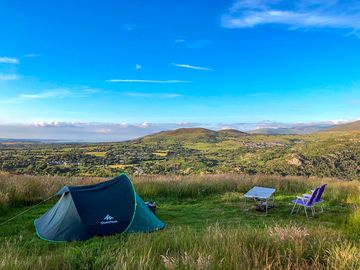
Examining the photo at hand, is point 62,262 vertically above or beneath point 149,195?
above

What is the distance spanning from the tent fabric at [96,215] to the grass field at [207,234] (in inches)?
17.0

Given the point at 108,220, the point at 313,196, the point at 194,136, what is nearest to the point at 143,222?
the point at 108,220

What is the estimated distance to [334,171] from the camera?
1126 inches

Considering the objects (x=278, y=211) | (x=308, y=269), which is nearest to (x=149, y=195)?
(x=278, y=211)

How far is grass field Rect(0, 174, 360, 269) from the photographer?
3213 millimetres

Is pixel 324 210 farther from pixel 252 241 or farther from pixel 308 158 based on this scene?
pixel 308 158

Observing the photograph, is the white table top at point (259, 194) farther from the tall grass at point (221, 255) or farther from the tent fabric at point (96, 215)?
the tall grass at point (221, 255)

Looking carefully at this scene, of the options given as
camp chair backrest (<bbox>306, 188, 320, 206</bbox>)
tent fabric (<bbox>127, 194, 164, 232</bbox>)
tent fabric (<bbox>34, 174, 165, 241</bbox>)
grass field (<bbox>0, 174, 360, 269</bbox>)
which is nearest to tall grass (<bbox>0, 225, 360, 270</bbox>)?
grass field (<bbox>0, 174, 360, 269</bbox>)

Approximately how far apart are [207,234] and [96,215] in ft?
12.1

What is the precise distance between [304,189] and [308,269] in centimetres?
1105

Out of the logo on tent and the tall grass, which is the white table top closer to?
the logo on tent

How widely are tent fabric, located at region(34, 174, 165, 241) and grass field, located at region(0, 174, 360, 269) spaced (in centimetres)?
43

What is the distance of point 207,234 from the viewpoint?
4223 millimetres

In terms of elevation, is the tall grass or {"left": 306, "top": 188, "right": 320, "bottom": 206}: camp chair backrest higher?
the tall grass
